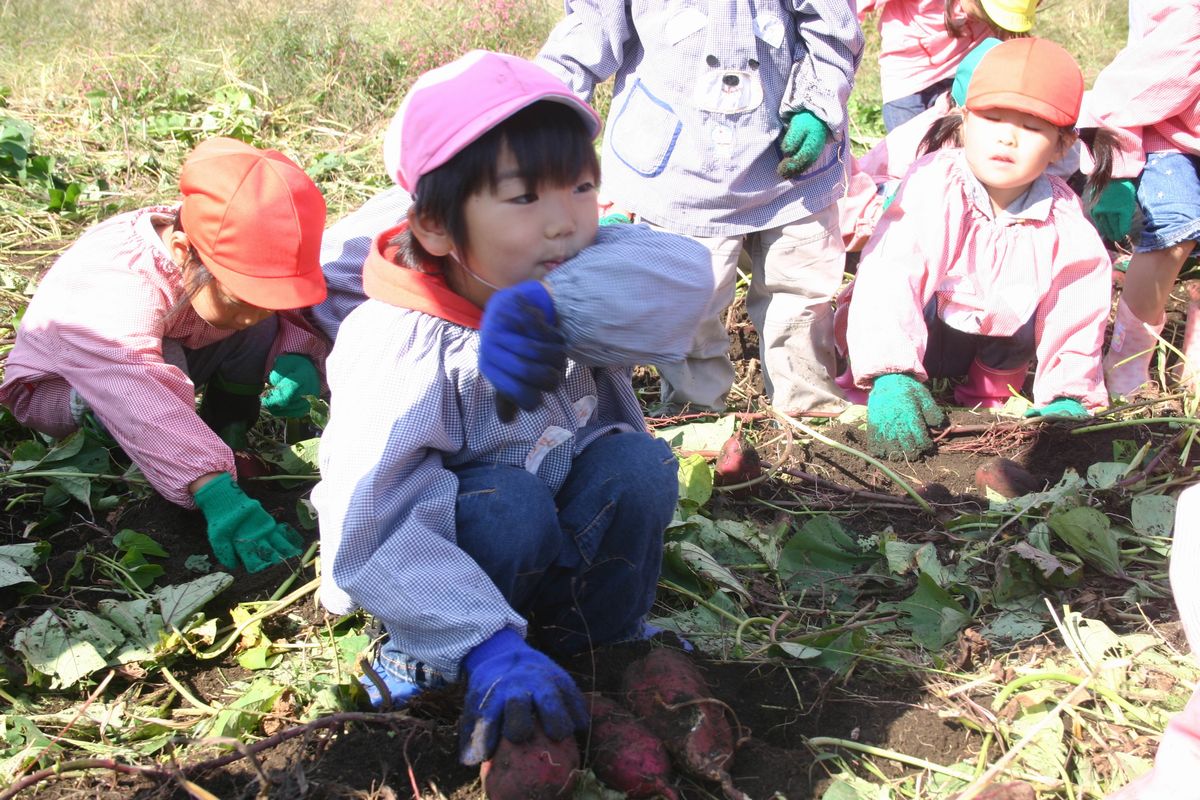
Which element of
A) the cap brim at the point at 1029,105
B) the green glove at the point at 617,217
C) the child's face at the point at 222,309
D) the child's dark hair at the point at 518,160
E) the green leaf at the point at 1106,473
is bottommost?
the green leaf at the point at 1106,473

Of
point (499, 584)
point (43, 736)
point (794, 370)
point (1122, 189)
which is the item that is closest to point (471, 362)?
point (499, 584)

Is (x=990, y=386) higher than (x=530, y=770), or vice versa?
(x=530, y=770)

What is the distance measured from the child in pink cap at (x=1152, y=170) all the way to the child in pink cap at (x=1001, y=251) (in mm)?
398

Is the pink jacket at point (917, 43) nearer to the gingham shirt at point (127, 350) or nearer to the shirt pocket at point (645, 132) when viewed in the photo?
the shirt pocket at point (645, 132)

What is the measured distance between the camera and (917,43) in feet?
15.8

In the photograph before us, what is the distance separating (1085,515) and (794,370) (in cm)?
125

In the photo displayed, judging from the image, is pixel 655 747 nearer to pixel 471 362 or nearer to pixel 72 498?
pixel 471 362

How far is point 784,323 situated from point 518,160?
1996 mm

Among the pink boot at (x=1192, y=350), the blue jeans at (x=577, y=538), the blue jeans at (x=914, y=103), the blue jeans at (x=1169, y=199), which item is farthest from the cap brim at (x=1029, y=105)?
the blue jeans at (x=577, y=538)

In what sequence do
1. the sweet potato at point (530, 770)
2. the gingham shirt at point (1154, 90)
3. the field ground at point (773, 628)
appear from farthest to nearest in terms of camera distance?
the gingham shirt at point (1154, 90)
the field ground at point (773, 628)
the sweet potato at point (530, 770)

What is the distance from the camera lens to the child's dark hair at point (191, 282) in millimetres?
2941

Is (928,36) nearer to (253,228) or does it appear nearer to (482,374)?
(253,228)

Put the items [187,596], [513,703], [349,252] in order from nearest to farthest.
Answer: [513,703], [187,596], [349,252]

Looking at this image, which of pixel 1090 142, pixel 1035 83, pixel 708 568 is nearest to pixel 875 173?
pixel 1090 142
